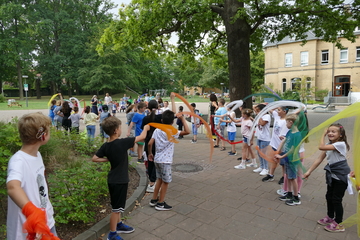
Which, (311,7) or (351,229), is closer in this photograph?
(351,229)

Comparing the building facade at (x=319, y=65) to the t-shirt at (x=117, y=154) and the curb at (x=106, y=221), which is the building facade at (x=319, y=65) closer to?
the curb at (x=106, y=221)

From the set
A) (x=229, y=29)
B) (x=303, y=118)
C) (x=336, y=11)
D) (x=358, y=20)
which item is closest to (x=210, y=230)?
(x=303, y=118)

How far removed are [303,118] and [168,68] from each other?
68.6 m

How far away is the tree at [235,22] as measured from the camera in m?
11.7

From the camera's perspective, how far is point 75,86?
56125 millimetres

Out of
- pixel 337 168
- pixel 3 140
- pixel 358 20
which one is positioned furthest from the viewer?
pixel 358 20

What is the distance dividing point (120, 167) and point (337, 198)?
326cm

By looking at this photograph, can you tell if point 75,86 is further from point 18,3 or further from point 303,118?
point 303,118

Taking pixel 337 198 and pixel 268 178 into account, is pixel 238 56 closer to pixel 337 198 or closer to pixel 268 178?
pixel 268 178

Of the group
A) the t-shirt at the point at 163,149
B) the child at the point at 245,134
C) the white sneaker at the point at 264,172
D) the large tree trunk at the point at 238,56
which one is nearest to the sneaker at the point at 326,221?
the white sneaker at the point at 264,172

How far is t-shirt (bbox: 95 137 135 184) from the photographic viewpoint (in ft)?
11.3

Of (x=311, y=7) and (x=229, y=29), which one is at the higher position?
(x=311, y=7)

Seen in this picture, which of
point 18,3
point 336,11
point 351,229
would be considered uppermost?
point 18,3

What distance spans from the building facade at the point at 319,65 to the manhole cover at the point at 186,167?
33629 mm
